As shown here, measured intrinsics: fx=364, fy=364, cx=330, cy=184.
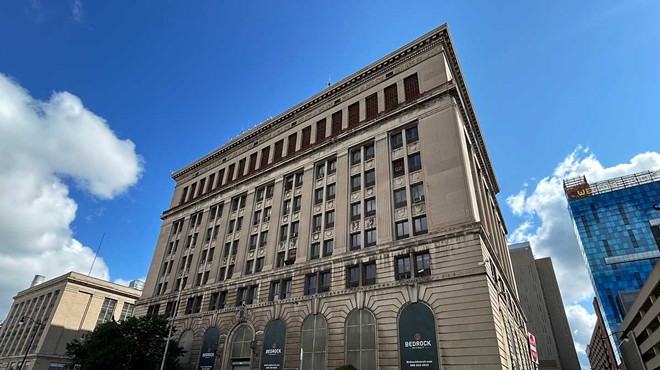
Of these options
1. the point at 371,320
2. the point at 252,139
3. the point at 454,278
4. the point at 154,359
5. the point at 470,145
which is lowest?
the point at 154,359

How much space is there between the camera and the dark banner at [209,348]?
35931 mm

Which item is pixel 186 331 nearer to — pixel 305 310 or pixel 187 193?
pixel 305 310

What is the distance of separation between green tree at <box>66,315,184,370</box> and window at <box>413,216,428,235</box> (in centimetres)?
2624

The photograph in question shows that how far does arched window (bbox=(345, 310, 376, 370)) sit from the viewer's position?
2703 cm

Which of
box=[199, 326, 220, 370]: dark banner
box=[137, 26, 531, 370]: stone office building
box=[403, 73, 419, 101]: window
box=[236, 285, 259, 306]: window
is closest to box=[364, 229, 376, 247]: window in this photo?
box=[137, 26, 531, 370]: stone office building

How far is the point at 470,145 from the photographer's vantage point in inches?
1528

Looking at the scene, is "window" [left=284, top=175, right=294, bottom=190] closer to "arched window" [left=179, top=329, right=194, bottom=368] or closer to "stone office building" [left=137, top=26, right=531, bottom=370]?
"stone office building" [left=137, top=26, right=531, bottom=370]

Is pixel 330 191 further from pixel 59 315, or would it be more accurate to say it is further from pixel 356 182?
pixel 59 315

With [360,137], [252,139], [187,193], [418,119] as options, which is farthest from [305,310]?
[187,193]

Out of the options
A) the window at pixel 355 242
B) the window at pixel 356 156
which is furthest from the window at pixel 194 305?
the window at pixel 356 156

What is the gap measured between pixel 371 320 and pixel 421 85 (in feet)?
76.7

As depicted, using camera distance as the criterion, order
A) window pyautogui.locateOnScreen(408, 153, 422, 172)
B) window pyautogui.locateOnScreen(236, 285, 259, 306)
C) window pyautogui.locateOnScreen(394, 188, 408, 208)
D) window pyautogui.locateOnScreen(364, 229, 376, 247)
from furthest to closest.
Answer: window pyautogui.locateOnScreen(236, 285, 259, 306) → window pyautogui.locateOnScreen(408, 153, 422, 172) → window pyautogui.locateOnScreen(394, 188, 408, 208) → window pyautogui.locateOnScreen(364, 229, 376, 247)

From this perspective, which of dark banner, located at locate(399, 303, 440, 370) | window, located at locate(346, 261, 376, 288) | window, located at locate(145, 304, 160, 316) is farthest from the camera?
window, located at locate(145, 304, 160, 316)

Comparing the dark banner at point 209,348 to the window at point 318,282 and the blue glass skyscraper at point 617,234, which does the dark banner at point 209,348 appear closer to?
the window at point 318,282
